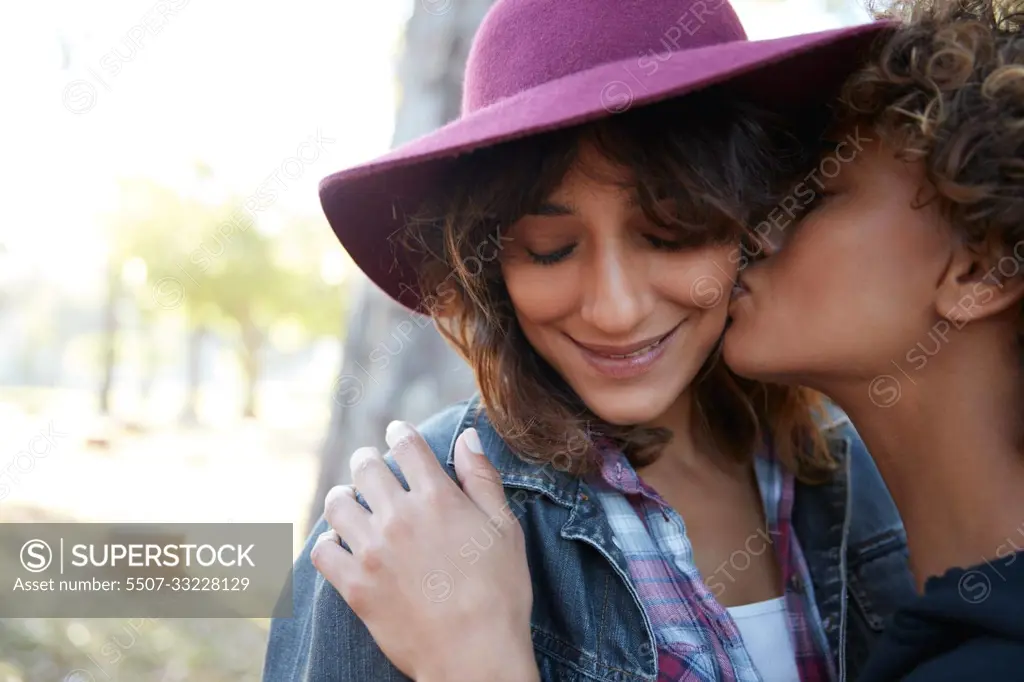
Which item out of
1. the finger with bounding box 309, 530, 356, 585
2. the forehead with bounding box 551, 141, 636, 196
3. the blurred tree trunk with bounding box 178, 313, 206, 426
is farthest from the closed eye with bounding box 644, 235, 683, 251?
the blurred tree trunk with bounding box 178, 313, 206, 426

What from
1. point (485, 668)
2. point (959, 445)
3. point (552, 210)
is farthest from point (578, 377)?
point (959, 445)

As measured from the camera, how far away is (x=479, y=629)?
1.24m

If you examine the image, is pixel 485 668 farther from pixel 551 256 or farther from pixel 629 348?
pixel 551 256

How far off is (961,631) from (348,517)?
1004 millimetres

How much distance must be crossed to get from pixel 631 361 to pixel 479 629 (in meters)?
0.54

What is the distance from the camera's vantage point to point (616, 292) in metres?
1.31

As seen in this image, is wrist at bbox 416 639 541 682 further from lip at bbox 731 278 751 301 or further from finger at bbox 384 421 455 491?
lip at bbox 731 278 751 301

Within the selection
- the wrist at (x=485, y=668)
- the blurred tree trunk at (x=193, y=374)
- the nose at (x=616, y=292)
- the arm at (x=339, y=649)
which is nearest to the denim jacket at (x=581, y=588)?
the arm at (x=339, y=649)

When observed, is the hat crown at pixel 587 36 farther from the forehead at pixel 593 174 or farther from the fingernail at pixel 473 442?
the fingernail at pixel 473 442

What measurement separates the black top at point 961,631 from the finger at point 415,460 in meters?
A: 0.77

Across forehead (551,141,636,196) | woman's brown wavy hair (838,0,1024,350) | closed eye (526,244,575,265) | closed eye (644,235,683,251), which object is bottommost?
closed eye (526,244,575,265)

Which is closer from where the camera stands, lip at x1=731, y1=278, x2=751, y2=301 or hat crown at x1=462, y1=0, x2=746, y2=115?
hat crown at x1=462, y1=0, x2=746, y2=115

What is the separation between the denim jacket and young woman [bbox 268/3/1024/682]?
8 centimetres

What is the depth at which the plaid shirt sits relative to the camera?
4.56 feet
